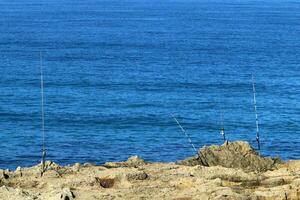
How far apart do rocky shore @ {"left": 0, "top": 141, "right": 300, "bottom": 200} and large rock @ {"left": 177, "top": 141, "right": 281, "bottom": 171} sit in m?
0.03

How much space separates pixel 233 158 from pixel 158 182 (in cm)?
478

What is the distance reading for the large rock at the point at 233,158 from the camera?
27609 millimetres

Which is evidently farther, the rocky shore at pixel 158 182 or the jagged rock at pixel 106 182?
the jagged rock at pixel 106 182

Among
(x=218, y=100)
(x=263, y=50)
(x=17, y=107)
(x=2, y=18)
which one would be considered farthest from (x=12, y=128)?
(x=2, y=18)

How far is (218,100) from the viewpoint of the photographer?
6650cm

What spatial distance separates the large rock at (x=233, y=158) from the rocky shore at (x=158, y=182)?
33mm

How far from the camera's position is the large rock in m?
27.6

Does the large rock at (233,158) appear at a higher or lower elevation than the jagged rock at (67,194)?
higher

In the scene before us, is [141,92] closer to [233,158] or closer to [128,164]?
[128,164]

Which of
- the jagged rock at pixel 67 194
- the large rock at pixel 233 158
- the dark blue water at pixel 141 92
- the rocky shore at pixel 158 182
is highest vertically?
the dark blue water at pixel 141 92

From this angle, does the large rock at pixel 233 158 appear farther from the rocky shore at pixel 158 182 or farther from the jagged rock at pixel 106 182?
the jagged rock at pixel 106 182

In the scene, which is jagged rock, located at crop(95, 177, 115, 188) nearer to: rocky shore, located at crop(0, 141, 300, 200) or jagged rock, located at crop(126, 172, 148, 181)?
rocky shore, located at crop(0, 141, 300, 200)

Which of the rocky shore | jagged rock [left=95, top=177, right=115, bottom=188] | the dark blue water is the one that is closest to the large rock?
the rocky shore

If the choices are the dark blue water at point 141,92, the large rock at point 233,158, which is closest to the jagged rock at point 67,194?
the large rock at point 233,158
